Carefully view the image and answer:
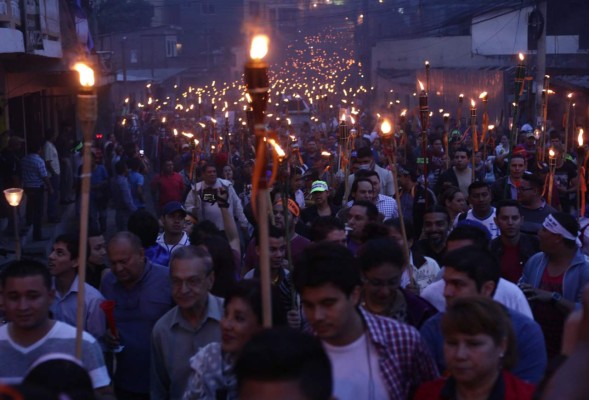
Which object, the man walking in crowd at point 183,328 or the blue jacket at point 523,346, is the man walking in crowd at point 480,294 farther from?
the man walking in crowd at point 183,328

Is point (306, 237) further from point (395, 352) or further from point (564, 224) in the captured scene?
point (395, 352)

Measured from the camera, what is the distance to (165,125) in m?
30.1

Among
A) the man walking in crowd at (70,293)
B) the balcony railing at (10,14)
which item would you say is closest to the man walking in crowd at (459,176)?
the man walking in crowd at (70,293)

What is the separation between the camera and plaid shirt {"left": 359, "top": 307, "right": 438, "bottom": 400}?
4.31 m

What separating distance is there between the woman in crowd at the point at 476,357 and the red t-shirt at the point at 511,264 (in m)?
3.88

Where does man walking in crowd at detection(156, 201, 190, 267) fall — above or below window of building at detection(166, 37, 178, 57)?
below

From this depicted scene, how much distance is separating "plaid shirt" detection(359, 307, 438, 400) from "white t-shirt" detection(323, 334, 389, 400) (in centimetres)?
3

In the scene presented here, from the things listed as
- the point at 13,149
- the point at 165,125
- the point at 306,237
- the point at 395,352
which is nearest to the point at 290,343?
the point at 395,352

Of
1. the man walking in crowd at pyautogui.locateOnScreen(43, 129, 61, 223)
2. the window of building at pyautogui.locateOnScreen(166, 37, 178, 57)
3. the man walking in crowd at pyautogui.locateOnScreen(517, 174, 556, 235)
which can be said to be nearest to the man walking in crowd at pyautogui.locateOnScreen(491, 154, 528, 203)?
the man walking in crowd at pyautogui.locateOnScreen(517, 174, 556, 235)

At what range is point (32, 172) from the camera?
55.2 ft

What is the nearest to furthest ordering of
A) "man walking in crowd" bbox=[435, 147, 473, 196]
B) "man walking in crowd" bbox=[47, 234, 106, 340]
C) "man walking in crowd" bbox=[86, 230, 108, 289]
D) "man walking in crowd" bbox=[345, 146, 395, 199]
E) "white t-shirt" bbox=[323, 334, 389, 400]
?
"white t-shirt" bbox=[323, 334, 389, 400] → "man walking in crowd" bbox=[47, 234, 106, 340] → "man walking in crowd" bbox=[86, 230, 108, 289] → "man walking in crowd" bbox=[345, 146, 395, 199] → "man walking in crowd" bbox=[435, 147, 473, 196]

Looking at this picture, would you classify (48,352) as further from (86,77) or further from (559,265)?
(559,265)

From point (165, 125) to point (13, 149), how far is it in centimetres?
1333

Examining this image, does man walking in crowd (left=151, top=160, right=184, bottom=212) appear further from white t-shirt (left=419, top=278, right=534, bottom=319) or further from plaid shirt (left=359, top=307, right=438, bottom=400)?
plaid shirt (left=359, top=307, right=438, bottom=400)
